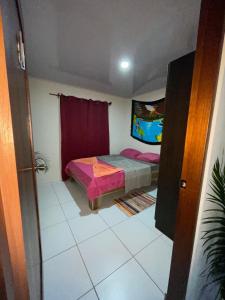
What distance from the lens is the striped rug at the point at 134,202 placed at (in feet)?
7.05

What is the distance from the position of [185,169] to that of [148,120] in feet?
9.56

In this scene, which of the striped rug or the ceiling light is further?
the striped rug

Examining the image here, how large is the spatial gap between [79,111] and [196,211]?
3223 millimetres

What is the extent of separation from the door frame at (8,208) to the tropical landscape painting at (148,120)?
3.12 m

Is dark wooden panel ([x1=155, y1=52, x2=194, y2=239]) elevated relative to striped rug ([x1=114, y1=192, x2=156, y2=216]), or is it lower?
elevated

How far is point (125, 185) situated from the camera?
2357 millimetres

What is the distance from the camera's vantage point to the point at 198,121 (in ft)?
2.10

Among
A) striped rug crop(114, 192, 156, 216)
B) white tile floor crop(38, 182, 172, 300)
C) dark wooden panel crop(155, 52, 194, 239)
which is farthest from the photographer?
striped rug crop(114, 192, 156, 216)

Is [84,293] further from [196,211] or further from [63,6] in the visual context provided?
[63,6]

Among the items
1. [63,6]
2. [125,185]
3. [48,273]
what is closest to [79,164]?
[125,185]

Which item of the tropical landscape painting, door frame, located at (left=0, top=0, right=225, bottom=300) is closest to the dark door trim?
door frame, located at (left=0, top=0, right=225, bottom=300)

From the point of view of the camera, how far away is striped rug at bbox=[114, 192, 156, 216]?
215 cm

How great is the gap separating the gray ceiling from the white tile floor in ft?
7.89

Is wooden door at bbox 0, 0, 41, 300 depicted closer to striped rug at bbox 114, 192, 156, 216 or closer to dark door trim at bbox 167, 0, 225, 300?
dark door trim at bbox 167, 0, 225, 300
